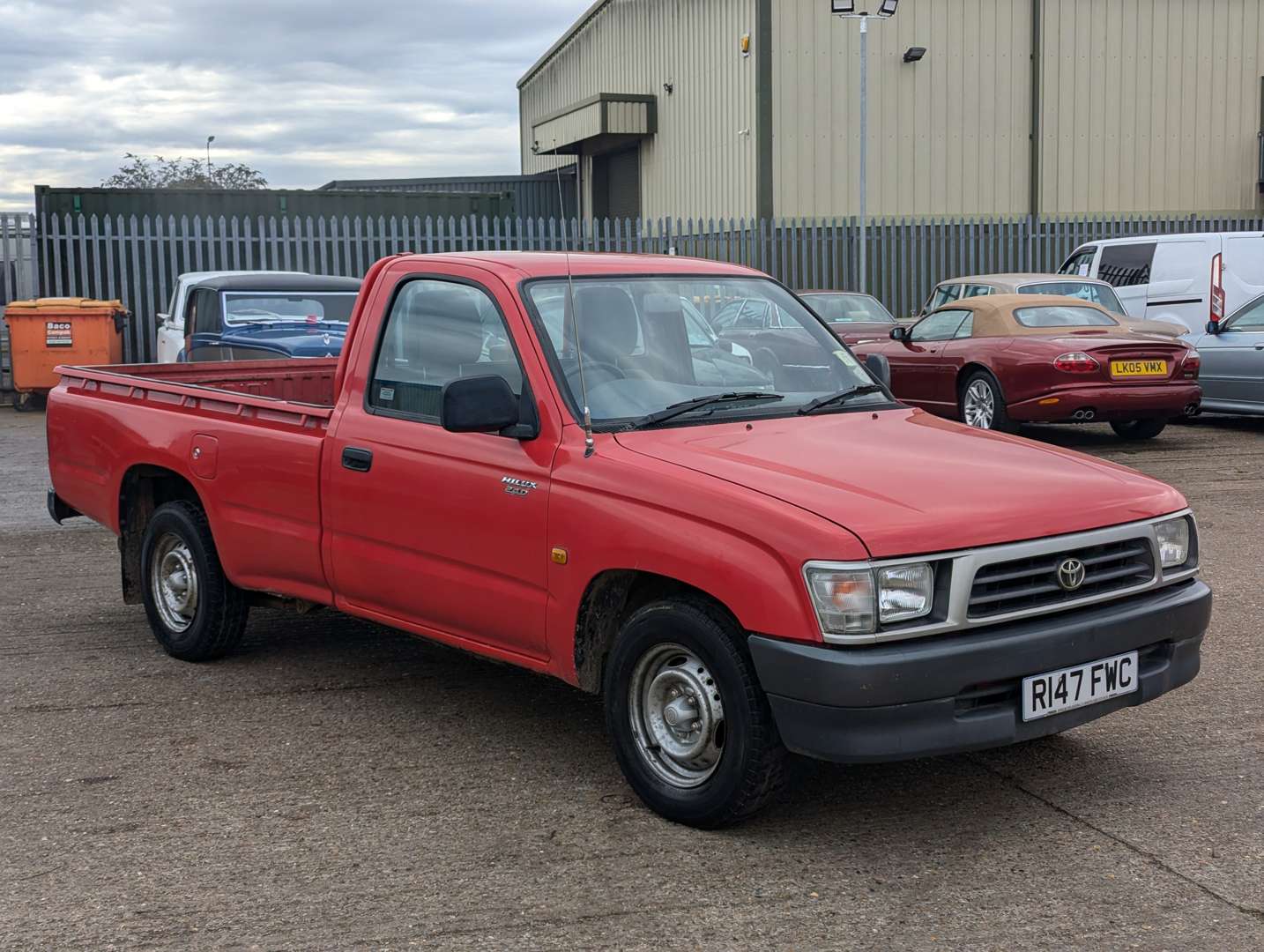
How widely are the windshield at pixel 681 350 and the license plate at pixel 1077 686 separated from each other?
134cm

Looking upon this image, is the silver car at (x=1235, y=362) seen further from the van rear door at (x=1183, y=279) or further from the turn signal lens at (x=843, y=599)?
the turn signal lens at (x=843, y=599)

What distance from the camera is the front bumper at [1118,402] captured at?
1277cm

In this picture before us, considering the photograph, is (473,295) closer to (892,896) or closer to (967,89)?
(892,896)

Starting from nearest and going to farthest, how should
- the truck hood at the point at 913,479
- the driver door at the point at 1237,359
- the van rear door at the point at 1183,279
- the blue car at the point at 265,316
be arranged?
the truck hood at the point at 913,479 → the blue car at the point at 265,316 → the driver door at the point at 1237,359 → the van rear door at the point at 1183,279

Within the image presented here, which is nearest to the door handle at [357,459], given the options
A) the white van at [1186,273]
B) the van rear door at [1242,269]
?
the white van at [1186,273]

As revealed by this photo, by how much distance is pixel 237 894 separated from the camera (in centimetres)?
389

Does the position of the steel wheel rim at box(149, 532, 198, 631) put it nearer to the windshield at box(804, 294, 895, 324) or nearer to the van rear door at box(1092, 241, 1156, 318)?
the windshield at box(804, 294, 895, 324)

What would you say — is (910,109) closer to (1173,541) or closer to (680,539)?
(1173,541)

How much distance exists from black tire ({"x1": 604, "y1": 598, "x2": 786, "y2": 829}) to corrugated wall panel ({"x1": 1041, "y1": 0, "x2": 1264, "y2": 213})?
2569 centimetres

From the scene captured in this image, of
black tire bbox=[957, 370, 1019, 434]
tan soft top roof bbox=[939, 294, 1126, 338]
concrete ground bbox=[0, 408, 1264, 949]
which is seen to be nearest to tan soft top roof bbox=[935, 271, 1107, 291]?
tan soft top roof bbox=[939, 294, 1126, 338]

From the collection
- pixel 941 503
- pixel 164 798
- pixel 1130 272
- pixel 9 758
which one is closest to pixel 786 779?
pixel 941 503

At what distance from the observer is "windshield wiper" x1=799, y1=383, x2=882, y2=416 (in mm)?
5068

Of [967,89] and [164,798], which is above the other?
[967,89]

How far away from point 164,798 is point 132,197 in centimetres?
2045
